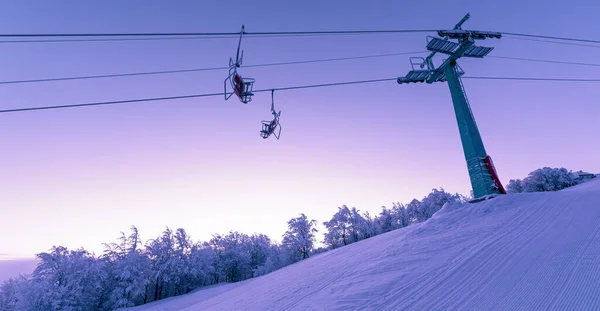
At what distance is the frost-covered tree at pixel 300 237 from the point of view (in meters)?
69.6

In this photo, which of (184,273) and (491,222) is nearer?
(491,222)

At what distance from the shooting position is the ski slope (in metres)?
6.49

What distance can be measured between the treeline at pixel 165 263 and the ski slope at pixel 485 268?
4548 centimetres

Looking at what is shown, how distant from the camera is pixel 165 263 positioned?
56.4 meters

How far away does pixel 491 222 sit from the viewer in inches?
474

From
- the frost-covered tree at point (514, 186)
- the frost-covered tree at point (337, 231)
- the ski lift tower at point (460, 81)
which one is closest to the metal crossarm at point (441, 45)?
the ski lift tower at point (460, 81)

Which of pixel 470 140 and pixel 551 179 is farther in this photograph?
pixel 551 179

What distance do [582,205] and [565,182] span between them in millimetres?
69140

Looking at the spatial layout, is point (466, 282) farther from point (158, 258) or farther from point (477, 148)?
point (158, 258)

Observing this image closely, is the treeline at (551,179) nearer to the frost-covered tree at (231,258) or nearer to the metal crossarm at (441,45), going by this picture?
the metal crossarm at (441,45)

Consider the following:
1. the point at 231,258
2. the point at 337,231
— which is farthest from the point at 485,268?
the point at 231,258

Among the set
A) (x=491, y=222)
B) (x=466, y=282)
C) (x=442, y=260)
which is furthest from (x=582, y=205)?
(x=466, y=282)

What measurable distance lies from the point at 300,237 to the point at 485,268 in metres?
64.8

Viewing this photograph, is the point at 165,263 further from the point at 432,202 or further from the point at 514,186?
the point at 514,186
